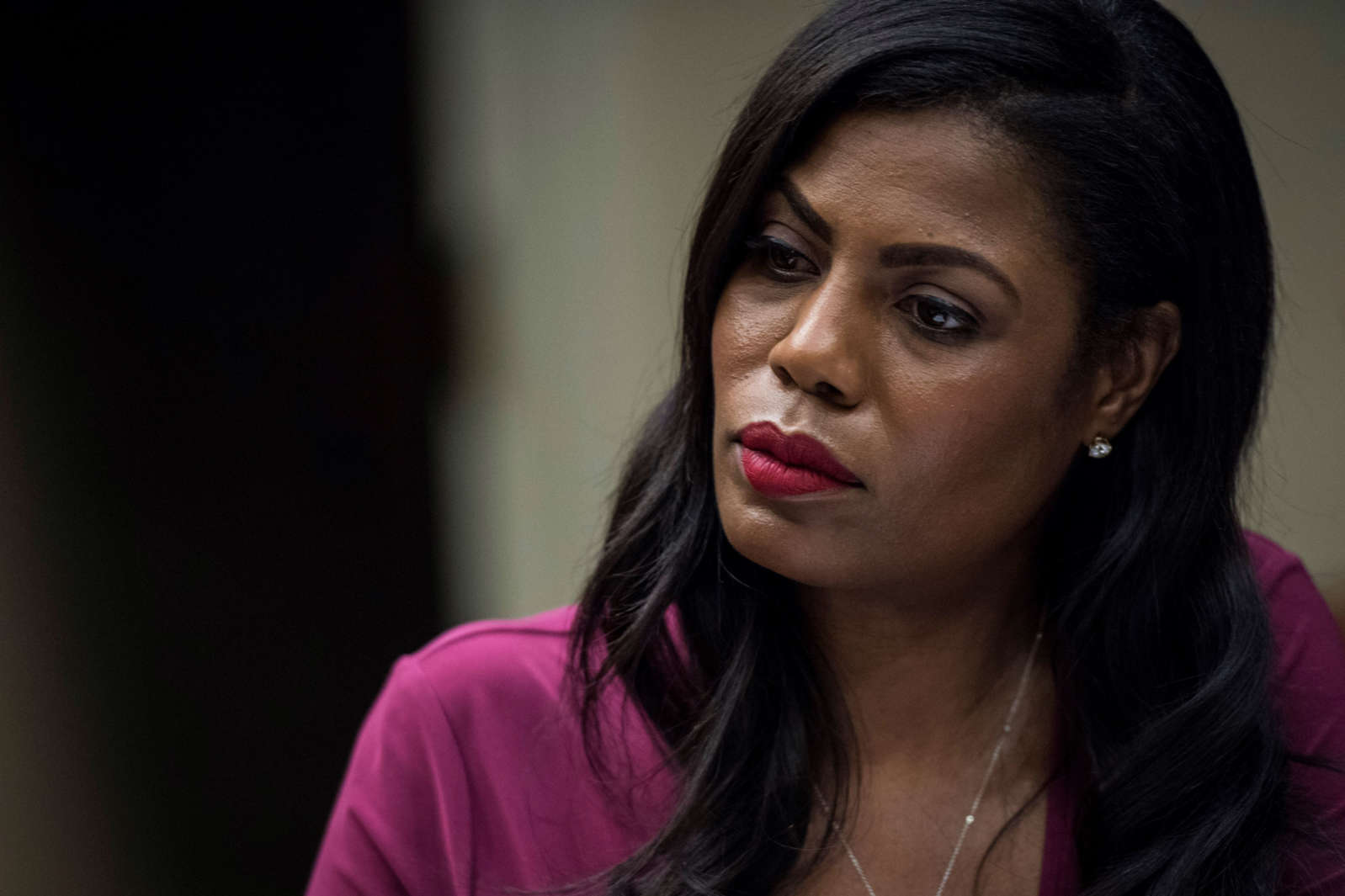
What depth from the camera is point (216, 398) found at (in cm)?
324

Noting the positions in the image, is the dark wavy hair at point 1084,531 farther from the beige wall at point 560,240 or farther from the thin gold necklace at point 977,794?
the beige wall at point 560,240

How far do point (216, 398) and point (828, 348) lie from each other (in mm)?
1855

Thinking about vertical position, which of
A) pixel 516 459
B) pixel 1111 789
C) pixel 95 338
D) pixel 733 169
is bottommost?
pixel 516 459

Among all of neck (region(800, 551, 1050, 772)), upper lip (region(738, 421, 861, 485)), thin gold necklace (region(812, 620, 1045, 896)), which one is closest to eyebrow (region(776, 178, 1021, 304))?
upper lip (region(738, 421, 861, 485))

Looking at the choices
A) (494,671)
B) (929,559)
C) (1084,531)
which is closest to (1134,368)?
(1084,531)

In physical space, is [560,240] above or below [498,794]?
above

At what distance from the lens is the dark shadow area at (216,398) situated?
299cm

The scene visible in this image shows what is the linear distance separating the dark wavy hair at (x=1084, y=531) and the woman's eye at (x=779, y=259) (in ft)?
0.10

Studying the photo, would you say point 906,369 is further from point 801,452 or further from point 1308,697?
point 1308,697

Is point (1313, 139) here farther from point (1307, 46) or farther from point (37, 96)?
point (37, 96)

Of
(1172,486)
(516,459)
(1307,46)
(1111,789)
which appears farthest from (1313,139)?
(516,459)

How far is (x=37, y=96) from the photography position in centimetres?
293

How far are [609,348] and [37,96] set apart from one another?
155 cm

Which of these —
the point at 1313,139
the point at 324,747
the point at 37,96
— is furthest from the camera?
the point at 324,747
